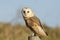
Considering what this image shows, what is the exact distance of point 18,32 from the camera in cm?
1223

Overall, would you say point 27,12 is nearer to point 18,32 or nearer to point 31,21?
point 31,21

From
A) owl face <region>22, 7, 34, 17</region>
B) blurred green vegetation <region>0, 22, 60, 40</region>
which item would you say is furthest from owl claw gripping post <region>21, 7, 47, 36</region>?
blurred green vegetation <region>0, 22, 60, 40</region>

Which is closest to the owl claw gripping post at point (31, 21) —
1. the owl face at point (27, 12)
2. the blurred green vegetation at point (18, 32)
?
the owl face at point (27, 12)

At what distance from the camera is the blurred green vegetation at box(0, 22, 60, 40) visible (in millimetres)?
11358

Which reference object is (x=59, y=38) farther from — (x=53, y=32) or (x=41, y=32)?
(x=41, y=32)

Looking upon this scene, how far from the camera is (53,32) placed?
12719 mm

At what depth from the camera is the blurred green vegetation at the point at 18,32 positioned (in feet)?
37.3

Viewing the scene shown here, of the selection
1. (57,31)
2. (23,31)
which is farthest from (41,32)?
(57,31)

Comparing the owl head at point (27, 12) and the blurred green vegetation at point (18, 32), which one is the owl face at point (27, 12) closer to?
the owl head at point (27, 12)

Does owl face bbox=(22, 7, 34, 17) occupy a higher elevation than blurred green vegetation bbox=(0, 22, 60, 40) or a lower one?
higher

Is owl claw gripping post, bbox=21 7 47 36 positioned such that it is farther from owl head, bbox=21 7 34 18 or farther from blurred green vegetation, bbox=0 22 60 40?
blurred green vegetation, bbox=0 22 60 40

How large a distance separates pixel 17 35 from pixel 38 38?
4.76m

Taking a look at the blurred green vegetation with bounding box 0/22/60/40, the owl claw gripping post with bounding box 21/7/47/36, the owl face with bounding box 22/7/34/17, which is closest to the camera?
the owl claw gripping post with bounding box 21/7/47/36

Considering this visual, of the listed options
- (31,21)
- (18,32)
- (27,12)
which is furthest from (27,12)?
(18,32)
